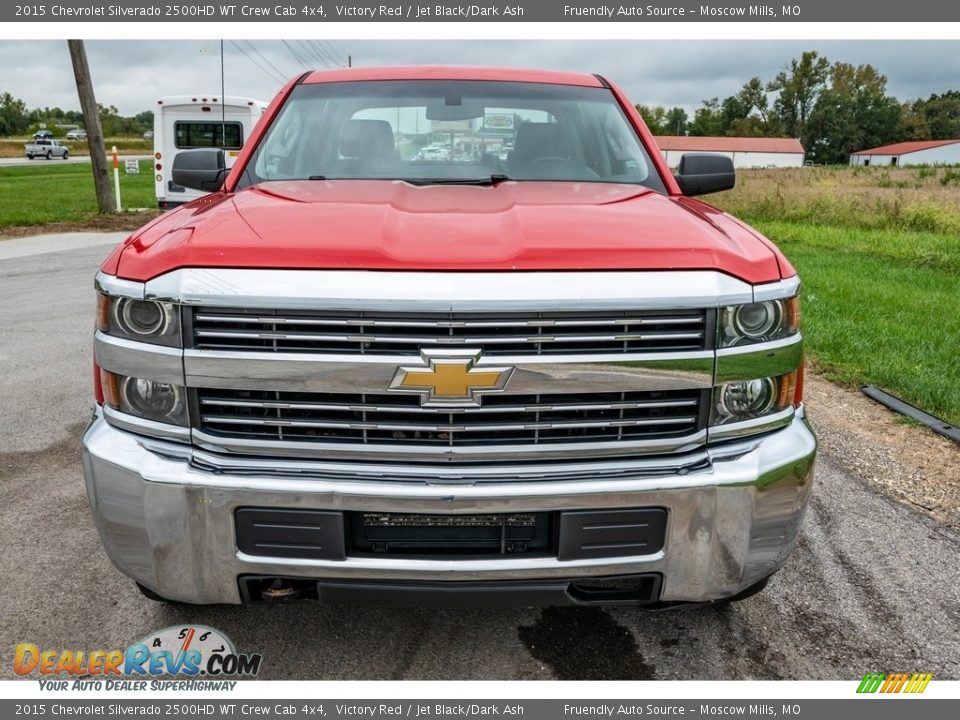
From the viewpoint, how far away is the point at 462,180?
332cm

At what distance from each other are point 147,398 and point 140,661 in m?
0.94

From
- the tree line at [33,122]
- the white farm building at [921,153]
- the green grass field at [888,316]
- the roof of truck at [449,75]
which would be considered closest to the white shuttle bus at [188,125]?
the green grass field at [888,316]

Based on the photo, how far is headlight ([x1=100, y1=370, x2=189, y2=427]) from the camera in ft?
7.43

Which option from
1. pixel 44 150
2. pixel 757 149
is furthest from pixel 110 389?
pixel 757 149

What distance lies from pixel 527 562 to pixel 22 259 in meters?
11.8

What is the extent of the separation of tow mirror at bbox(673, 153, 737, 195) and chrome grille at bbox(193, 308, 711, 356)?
5.52 ft

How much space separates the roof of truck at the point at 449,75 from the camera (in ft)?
12.8

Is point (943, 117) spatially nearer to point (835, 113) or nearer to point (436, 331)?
point (835, 113)

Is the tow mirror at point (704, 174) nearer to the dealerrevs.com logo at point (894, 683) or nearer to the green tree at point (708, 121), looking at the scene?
the dealerrevs.com logo at point (894, 683)

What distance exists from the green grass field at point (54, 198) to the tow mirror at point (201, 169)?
13.5 meters

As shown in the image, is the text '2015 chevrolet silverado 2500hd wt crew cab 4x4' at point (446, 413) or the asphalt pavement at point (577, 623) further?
the asphalt pavement at point (577, 623)

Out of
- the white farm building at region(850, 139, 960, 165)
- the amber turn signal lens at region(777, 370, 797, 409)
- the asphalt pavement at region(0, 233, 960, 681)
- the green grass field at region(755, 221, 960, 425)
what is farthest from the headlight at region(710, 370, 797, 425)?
the white farm building at region(850, 139, 960, 165)

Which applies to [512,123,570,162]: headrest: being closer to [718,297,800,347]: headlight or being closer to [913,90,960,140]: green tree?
[718,297,800,347]: headlight
